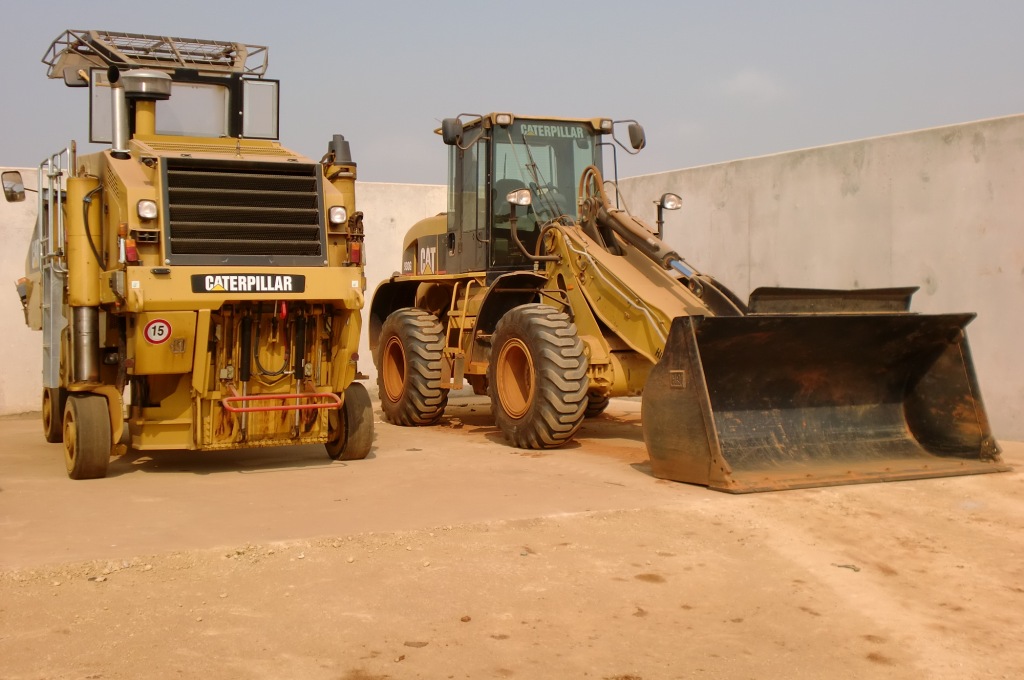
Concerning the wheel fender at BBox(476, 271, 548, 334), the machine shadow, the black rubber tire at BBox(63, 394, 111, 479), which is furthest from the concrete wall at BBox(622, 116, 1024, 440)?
the black rubber tire at BBox(63, 394, 111, 479)

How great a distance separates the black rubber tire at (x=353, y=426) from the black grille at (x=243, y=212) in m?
1.19

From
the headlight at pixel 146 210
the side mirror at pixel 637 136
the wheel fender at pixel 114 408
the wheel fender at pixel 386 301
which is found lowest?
the wheel fender at pixel 114 408

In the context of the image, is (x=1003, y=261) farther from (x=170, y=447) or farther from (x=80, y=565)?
(x=80, y=565)

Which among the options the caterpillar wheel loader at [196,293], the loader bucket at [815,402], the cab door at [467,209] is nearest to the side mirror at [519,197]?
the cab door at [467,209]

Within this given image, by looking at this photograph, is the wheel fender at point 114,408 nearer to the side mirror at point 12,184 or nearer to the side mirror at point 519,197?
the side mirror at point 12,184

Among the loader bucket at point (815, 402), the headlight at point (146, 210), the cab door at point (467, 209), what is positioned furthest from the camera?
the cab door at point (467, 209)

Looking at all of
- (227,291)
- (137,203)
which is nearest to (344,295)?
(227,291)

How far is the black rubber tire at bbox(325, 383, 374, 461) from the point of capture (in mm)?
8883

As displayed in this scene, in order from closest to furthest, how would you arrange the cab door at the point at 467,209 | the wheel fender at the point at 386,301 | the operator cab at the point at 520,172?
1. the operator cab at the point at 520,172
2. the cab door at the point at 467,209
3. the wheel fender at the point at 386,301

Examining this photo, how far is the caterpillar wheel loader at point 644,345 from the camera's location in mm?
7898

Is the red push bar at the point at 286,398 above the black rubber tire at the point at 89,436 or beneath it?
above

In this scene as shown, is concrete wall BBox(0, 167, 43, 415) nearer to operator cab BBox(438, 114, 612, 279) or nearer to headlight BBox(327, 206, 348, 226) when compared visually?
operator cab BBox(438, 114, 612, 279)

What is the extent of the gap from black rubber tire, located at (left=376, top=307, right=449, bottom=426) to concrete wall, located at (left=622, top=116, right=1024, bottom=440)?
13.2ft

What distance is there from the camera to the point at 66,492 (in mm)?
7566
